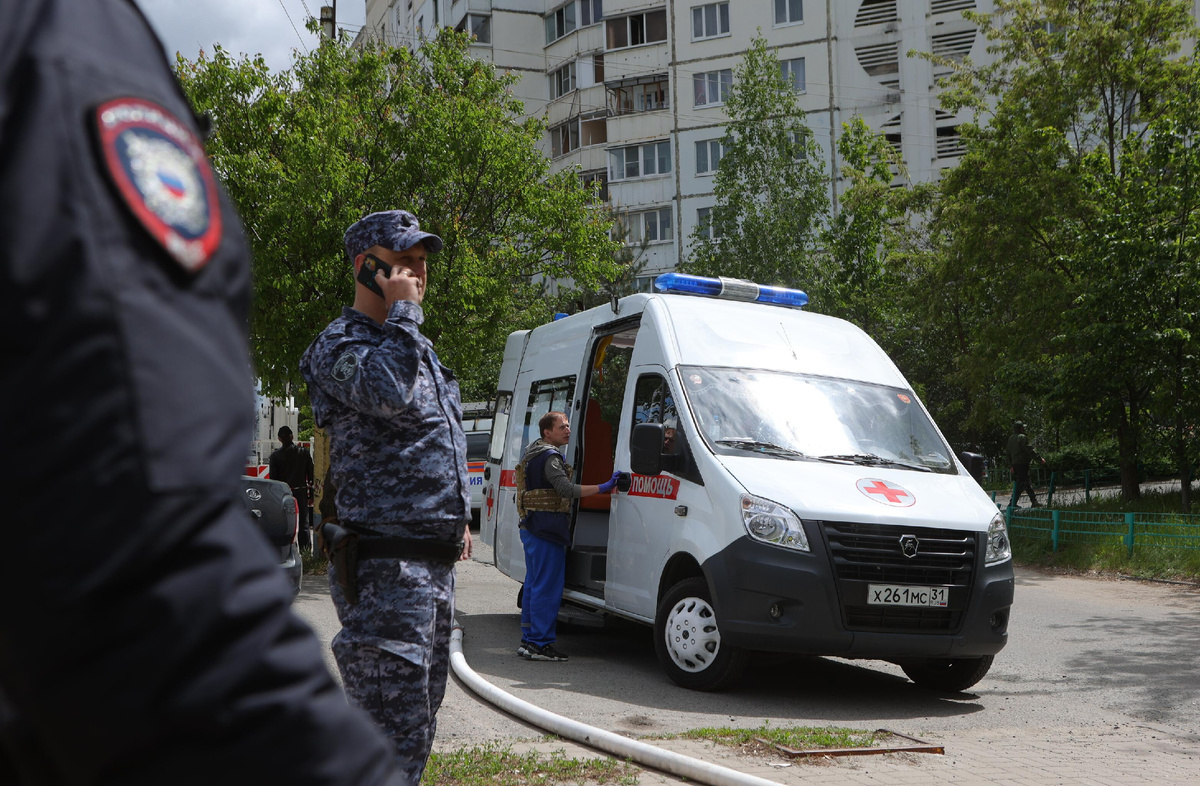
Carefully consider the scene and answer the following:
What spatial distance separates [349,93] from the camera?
18.9m

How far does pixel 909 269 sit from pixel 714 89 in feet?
74.5

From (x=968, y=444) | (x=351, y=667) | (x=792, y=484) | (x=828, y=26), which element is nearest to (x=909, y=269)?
(x=968, y=444)

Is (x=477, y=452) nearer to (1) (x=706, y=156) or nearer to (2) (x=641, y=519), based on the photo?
(2) (x=641, y=519)

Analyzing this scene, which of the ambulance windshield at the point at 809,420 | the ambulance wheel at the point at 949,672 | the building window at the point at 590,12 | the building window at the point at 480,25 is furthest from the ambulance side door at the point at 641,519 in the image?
the building window at the point at 480,25

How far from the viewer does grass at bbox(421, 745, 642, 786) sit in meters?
5.27

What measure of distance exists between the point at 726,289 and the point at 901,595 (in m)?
3.25

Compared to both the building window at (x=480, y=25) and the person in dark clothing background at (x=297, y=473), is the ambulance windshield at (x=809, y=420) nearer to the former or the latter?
the person in dark clothing background at (x=297, y=473)

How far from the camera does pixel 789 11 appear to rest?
5103cm

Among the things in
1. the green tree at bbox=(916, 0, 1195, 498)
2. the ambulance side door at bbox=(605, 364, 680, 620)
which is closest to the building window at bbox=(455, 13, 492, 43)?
the green tree at bbox=(916, 0, 1195, 498)

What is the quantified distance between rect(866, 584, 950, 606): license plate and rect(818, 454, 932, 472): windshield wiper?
102cm

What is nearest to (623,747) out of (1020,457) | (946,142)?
(1020,457)

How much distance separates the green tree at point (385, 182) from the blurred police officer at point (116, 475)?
15.7 meters

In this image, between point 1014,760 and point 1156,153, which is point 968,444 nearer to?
point 1156,153

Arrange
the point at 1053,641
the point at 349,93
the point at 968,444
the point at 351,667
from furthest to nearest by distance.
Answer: the point at 968,444 < the point at 349,93 < the point at 1053,641 < the point at 351,667
